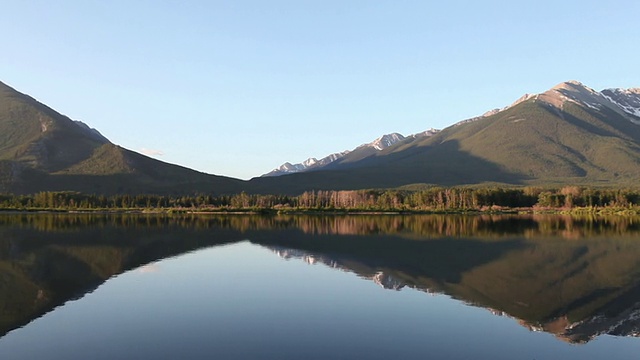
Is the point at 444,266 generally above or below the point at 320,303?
above

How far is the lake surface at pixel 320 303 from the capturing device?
76.1 feet

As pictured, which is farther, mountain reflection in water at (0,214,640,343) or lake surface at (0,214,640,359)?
mountain reflection in water at (0,214,640,343)

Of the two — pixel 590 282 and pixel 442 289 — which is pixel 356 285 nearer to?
pixel 442 289

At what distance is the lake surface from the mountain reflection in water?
0.20 m

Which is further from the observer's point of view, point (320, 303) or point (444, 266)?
point (444, 266)

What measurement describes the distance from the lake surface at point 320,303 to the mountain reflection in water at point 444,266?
204mm

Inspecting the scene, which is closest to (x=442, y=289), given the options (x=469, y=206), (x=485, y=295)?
(x=485, y=295)

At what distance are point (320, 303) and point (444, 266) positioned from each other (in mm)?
19700

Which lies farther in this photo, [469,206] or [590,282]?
[469,206]

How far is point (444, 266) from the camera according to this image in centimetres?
4847

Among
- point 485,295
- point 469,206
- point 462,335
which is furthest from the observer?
point 469,206

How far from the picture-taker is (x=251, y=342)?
23.6 meters

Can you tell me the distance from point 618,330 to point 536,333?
4.54 m

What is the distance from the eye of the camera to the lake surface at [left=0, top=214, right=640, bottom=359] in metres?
23.2
